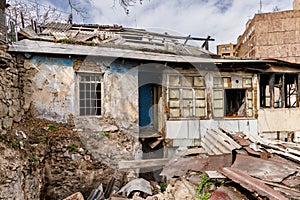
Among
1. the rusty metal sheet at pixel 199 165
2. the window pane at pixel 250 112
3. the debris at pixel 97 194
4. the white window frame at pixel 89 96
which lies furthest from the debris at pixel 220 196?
the window pane at pixel 250 112

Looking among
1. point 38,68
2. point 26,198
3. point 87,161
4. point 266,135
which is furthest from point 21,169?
point 266,135

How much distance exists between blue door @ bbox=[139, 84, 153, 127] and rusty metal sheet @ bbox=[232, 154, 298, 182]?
211 inches

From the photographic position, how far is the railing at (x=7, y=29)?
5566 mm

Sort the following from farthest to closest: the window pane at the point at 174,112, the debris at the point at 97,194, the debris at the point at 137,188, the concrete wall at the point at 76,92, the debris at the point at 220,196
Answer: the window pane at the point at 174,112 → the concrete wall at the point at 76,92 → the debris at the point at 97,194 → the debris at the point at 137,188 → the debris at the point at 220,196

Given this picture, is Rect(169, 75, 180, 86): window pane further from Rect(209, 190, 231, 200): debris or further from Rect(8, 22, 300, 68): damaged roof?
Rect(209, 190, 231, 200): debris

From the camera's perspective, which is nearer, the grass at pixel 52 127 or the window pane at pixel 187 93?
the grass at pixel 52 127

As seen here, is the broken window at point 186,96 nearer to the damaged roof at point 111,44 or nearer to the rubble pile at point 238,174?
the damaged roof at point 111,44

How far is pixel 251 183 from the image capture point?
9.70 ft

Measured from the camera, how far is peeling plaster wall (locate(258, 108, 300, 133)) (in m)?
7.94

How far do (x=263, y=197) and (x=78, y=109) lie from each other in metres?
5.53

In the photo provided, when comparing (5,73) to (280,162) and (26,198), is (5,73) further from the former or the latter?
(280,162)

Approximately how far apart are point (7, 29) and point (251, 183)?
6809 millimetres

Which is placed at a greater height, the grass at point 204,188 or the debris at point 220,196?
the debris at point 220,196

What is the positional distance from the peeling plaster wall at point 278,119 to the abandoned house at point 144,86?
0.04 meters
